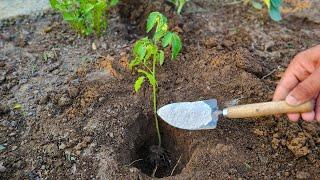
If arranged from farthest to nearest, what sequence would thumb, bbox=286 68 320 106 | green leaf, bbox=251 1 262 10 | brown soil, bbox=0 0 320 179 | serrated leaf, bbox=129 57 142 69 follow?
green leaf, bbox=251 1 262 10
serrated leaf, bbox=129 57 142 69
brown soil, bbox=0 0 320 179
thumb, bbox=286 68 320 106

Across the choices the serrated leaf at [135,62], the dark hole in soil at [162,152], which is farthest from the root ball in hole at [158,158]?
the serrated leaf at [135,62]

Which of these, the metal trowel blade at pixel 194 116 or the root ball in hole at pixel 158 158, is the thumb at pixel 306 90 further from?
the root ball in hole at pixel 158 158

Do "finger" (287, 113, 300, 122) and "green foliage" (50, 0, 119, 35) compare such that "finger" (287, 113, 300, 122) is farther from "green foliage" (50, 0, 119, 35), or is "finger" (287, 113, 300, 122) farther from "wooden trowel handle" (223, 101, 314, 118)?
"green foliage" (50, 0, 119, 35)

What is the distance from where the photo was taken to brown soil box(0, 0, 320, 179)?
73.7 inches

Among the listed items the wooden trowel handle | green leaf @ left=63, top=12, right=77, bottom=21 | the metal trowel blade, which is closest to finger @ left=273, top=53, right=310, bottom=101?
the wooden trowel handle

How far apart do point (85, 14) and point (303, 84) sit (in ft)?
4.09

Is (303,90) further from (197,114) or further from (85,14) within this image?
(85,14)

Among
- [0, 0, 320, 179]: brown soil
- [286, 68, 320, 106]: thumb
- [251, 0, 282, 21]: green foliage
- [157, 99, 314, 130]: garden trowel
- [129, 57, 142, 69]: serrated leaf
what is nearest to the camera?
[286, 68, 320, 106]: thumb

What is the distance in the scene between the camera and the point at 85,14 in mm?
2379

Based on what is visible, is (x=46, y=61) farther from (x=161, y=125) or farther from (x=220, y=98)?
(x=220, y=98)

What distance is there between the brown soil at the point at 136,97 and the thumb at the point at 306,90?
289 mm

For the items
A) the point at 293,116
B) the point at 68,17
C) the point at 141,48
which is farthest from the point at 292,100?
the point at 68,17

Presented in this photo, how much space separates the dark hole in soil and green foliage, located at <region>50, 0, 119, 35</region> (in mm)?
673

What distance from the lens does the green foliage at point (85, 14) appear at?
230cm
